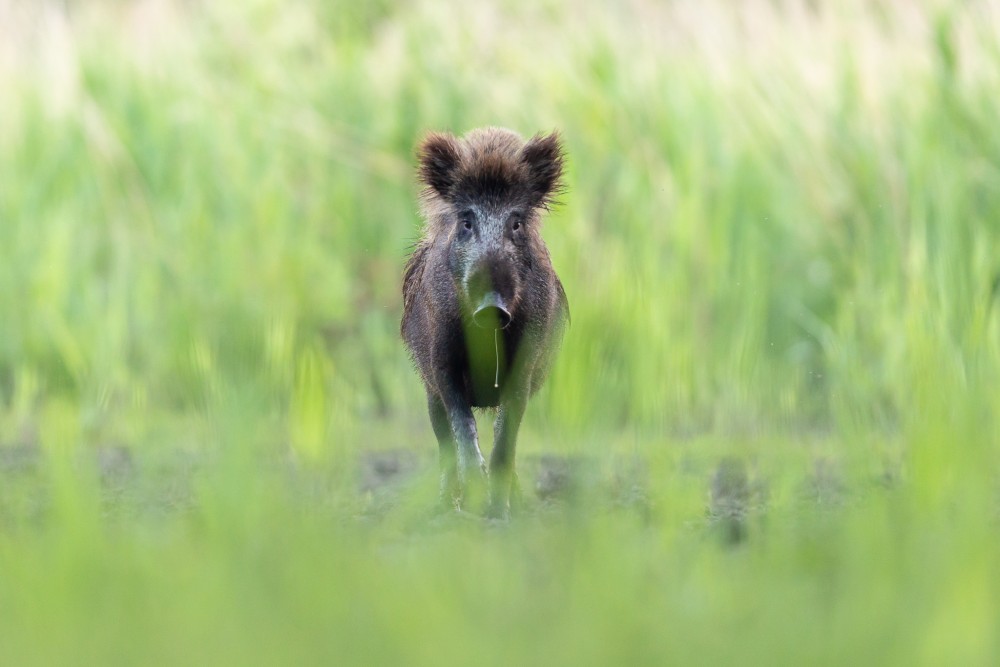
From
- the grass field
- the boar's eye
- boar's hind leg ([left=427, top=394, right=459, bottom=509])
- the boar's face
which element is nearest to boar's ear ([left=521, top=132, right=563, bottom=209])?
the boar's face

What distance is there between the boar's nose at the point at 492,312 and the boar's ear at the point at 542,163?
0.63 m

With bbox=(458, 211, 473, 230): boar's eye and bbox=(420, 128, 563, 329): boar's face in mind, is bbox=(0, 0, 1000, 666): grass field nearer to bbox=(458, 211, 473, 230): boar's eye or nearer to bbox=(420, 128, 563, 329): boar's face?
bbox=(420, 128, 563, 329): boar's face

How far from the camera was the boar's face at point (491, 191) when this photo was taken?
4.54 metres

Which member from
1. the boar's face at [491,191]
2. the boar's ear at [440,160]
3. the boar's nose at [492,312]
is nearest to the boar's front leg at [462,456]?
the boar's face at [491,191]

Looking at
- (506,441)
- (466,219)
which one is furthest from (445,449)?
(466,219)

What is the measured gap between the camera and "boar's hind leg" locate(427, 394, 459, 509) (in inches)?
188

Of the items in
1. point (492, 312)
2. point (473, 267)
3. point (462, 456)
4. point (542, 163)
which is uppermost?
point (542, 163)

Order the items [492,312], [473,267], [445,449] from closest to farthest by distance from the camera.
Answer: [492,312], [473,267], [445,449]

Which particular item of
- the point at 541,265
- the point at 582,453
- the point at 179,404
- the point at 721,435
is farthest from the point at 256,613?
the point at 179,404

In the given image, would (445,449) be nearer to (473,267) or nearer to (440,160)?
(473,267)

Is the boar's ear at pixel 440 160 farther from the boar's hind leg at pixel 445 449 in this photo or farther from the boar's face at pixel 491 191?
the boar's hind leg at pixel 445 449

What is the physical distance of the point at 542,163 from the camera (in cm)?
468

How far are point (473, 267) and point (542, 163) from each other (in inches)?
20.4

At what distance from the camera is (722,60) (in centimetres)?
824
